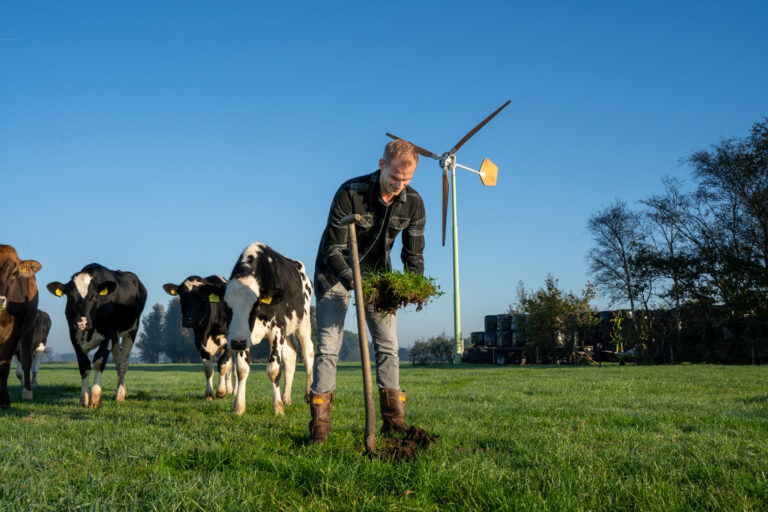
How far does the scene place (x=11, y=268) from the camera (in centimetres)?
802

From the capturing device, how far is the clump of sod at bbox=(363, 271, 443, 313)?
4.47m

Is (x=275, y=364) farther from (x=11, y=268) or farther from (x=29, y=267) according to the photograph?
(x=29, y=267)

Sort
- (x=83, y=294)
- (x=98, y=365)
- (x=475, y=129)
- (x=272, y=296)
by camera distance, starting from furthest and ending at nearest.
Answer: (x=475, y=129) < (x=83, y=294) < (x=98, y=365) < (x=272, y=296)

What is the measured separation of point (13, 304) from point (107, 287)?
4.37 ft

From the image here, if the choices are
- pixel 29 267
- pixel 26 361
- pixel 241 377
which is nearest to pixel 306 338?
pixel 241 377

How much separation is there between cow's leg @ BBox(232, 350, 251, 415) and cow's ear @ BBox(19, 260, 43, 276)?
366 centimetres

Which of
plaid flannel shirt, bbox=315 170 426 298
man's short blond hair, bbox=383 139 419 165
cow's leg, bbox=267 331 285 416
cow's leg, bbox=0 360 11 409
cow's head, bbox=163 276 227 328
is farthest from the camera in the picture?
cow's head, bbox=163 276 227 328

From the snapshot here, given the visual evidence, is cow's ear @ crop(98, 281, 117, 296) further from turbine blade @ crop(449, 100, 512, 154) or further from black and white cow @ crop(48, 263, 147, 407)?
turbine blade @ crop(449, 100, 512, 154)

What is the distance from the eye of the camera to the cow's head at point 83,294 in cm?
910

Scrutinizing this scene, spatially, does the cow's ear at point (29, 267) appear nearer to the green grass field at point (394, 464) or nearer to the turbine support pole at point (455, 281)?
the green grass field at point (394, 464)

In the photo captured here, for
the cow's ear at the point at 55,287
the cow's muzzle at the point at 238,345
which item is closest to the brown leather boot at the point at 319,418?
the cow's muzzle at the point at 238,345

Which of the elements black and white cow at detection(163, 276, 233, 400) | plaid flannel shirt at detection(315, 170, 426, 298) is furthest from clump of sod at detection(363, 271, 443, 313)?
black and white cow at detection(163, 276, 233, 400)

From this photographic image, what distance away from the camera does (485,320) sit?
45.4 m

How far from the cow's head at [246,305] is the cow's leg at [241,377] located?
10.4 inches
